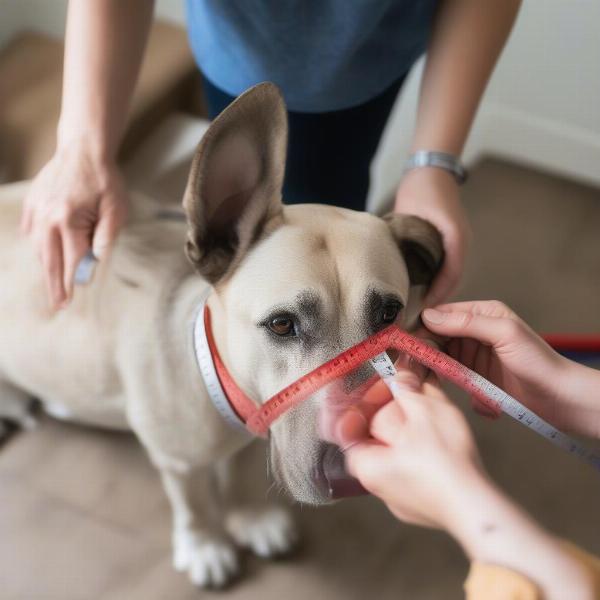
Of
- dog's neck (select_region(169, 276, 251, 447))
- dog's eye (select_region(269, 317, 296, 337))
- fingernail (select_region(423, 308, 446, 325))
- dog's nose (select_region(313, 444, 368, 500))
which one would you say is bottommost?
dog's neck (select_region(169, 276, 251, 447))

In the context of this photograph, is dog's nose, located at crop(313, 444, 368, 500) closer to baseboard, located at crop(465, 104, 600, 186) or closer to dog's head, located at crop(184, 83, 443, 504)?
dog's head, located at crop(184, 83, 443, 504)

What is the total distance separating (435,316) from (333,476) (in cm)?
25

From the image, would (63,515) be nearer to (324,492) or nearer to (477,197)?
(324,492)

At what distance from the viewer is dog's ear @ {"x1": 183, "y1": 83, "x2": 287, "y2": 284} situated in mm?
888

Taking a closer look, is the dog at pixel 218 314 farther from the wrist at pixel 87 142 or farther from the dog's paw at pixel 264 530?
the wrist at pixel 87 142

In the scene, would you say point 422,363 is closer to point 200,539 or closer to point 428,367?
point 428,367

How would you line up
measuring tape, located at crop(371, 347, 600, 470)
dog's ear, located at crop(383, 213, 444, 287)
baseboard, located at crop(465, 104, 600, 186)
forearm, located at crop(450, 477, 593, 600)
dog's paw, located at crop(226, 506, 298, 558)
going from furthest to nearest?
baseboard, located at crop(465, 104, 600, 186) < dog's paw, located at crop(226, 506, 298, 558) < dog's ear, located at crop(383, 213, 444, 287) < measuring tape, located at crop(371, 347, 600, 470) < forearm, located at crop(450, 477, 593, 600)

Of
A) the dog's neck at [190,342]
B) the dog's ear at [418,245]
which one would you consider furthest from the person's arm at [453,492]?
the dog's neck at [190,342]

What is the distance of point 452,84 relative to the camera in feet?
4.09

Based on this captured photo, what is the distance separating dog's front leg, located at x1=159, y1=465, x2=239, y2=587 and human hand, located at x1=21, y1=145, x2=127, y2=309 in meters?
0.53

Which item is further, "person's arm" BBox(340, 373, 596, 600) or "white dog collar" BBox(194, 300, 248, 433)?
"white dog collar" BBox(194, 300, 248, 433)

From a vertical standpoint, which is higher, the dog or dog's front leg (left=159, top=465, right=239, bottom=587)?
the dog

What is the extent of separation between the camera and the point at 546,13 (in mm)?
2258

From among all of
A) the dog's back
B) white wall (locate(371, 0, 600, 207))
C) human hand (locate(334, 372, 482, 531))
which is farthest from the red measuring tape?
white wall (locate(371, 0, 600, 207))
